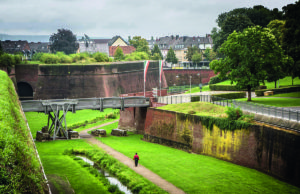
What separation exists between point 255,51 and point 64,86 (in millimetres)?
33785

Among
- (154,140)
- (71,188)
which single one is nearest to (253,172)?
(71,188)

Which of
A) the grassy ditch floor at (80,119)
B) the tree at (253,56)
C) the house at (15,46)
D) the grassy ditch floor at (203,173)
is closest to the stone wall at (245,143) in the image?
the grassy ditch floor at (203,173)

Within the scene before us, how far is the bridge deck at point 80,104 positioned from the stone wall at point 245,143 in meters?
6.15

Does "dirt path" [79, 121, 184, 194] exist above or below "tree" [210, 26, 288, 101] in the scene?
below

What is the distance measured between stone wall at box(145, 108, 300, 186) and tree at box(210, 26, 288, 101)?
948 cm

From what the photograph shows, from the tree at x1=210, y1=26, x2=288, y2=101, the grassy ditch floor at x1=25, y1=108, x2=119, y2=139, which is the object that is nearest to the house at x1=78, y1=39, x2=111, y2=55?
the grassy ditch floor at x1=25, y1=108, x2=119, y2=139

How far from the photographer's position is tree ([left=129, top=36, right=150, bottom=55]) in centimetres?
12945

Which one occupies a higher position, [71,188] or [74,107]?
[74,107]

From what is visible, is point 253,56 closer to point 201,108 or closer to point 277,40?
point 201,108

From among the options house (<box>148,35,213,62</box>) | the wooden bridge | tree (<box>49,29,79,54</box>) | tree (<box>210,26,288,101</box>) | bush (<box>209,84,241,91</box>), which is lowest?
the wooden bridge

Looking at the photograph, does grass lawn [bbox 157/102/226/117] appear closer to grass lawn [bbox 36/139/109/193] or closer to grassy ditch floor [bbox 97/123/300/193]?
grassy ditch floor [bbox 97/123/300/193]

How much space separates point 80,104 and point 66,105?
1.60 m

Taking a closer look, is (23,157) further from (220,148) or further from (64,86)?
(64,86)

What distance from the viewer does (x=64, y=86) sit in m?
65.9
